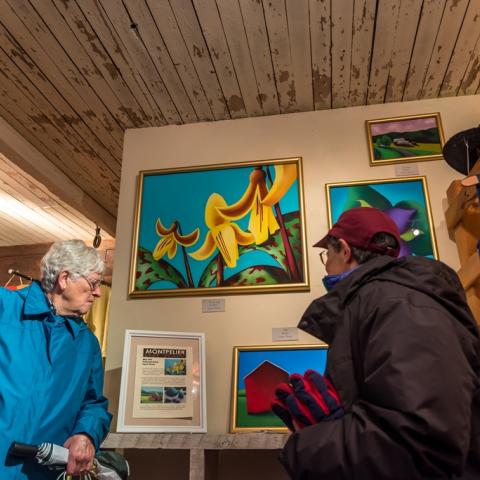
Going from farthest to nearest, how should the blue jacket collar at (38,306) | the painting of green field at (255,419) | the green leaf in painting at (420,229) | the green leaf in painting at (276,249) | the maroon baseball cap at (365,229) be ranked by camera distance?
the green leaf in painting at (276,249) < the green leaf in painting at (420,229) < the painting of green field at (255,419) < the blue jacket collar at (38,306) < the maroon baseball cap at (365,229)

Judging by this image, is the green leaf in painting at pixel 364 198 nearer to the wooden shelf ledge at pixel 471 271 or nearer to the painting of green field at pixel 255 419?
the wooden shelf ledge at pixel 471 271

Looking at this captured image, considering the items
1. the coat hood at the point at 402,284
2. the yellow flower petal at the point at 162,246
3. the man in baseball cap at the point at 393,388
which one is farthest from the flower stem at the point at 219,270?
the man in baseball cap at the point at 393,388

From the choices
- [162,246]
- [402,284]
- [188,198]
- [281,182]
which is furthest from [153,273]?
[402,284]

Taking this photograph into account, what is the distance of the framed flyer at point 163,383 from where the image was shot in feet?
6.54

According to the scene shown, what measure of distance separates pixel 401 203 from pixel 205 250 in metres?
1.06

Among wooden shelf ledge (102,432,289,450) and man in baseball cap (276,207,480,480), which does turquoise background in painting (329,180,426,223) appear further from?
man in baseball cap (276,207,480,480)

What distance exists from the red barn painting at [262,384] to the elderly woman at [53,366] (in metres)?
0.71

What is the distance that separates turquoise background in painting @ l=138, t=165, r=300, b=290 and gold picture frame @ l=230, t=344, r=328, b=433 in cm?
57

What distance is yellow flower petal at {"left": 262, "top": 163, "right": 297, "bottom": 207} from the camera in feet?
8.36

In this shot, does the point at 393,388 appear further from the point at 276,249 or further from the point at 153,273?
the point at 153,273

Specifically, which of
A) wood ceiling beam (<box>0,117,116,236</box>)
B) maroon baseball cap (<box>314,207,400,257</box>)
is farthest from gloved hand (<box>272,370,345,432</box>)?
wood ceiling beam (<box>0,117,116,236</box>)

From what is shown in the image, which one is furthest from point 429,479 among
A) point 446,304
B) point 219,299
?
point 219,299

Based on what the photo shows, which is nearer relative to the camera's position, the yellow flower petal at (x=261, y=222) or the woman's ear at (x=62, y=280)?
the woman's ear at (x=62, y=280)

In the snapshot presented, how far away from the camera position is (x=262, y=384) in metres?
2.19
